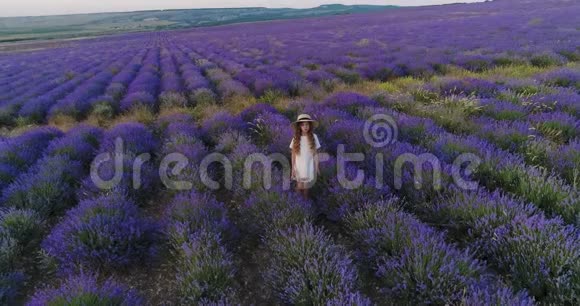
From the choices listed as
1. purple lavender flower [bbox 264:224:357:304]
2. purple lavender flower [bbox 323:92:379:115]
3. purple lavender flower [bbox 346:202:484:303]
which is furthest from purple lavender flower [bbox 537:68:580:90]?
purple lavender flower [bbox 264:224:357:304]

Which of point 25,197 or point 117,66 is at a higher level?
point 117,66

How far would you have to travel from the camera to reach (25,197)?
348 cm

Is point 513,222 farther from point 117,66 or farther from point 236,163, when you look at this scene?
point 117,66

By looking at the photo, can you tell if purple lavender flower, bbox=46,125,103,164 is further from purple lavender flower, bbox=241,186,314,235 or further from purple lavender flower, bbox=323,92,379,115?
purple lavender flower, bbox=323,92,379,115

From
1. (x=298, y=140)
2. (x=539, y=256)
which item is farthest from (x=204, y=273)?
(x=539, y=256)

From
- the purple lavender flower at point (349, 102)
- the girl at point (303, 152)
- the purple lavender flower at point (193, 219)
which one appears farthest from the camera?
the purple lavender flower at point (349, 102)

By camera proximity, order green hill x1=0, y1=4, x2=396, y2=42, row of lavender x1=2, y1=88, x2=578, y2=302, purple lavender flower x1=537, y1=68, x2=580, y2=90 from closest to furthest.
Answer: row of lavender x1=2, y1=88, x2=578, y2=302, purple lavender flower x1=537, y1=68, x2=580, y2=90, green hill x1=0, y1=4, x2=396, y2=42

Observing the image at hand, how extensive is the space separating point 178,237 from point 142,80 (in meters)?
9.34

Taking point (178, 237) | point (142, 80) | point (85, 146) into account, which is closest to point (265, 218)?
point (178, 237)

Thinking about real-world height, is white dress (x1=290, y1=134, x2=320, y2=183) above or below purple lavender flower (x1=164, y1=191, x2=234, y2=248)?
above

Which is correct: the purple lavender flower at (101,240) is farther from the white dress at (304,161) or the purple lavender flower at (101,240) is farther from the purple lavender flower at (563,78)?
the purple lavender flower at (563,78)

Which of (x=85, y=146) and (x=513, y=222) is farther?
(x=85, y=146)

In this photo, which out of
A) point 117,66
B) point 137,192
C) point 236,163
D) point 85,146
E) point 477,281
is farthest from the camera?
point 117,66

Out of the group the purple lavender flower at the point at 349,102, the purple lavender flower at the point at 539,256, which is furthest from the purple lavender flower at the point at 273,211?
the purple lavender flower at the point at 349,102
